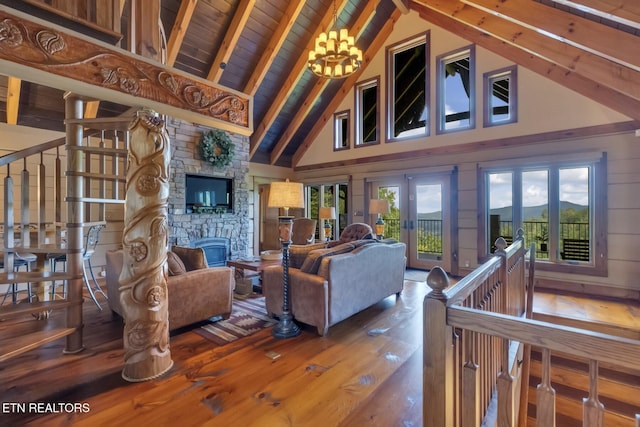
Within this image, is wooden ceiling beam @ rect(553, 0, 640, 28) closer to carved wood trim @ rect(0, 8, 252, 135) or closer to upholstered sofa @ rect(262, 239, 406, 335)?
upholstered sofa @ rect(262, 239, 406, 335)

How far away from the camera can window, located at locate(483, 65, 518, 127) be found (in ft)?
15.8

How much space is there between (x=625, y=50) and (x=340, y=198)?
5.48 meters

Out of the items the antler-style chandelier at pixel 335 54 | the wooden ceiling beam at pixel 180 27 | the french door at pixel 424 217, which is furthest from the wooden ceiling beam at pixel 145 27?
the french door at pixel 424 217

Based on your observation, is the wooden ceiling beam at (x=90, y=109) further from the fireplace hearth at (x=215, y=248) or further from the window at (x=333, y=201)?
the window at (x=333, y=201)

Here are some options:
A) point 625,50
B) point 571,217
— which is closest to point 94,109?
point 625,50

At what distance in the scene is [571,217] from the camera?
4.46 meters

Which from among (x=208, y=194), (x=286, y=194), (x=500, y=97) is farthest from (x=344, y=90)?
(x=286, y=194)

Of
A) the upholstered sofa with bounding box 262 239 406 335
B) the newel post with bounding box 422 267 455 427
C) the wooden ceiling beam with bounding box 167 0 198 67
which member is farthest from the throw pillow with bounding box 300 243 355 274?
the wooden ceiling beam with bounding box 167 0 198 67

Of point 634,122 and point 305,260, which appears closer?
point 305,260

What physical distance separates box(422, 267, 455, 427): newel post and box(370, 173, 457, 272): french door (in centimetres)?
479

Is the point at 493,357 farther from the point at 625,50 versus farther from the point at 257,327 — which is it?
the point at 625,50

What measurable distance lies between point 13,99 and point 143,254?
3.84 m

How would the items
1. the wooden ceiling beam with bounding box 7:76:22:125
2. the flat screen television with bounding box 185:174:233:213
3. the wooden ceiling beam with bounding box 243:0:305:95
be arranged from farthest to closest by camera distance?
1. the flat screen television with bounding box 185:174:233:213
2. the wooden ceiling beam with bounding box 243:0:305:95
3. the wooden ceiling beam with bounding box 7:76:22:125

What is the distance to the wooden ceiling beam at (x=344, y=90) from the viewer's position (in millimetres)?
6168
